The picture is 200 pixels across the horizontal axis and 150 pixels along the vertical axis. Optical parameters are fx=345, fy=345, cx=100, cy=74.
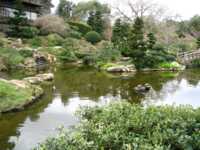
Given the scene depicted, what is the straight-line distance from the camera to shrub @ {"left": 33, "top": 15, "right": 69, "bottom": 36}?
4269cm

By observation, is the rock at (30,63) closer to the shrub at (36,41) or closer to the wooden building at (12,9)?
the shrub at (36,41)

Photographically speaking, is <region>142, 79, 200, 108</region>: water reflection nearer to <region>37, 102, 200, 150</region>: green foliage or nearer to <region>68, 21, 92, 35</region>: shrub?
<region>37, 102, 200, 150</region>: green foliage

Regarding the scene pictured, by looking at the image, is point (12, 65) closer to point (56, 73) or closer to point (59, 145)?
point (56, 73)

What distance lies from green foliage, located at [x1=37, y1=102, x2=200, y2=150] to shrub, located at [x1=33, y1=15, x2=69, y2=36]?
118ft

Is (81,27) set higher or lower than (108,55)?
higher

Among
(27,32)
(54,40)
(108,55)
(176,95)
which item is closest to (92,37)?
(54,40)

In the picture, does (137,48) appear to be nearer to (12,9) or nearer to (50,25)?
(50,25)

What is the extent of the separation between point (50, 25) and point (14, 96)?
2810 cm

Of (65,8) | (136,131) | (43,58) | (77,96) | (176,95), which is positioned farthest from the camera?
(65,8)

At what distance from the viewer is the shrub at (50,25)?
42688 mm

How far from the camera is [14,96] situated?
15758 millimetres

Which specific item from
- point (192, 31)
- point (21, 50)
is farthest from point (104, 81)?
point (192, 31)

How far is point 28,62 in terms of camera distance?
31094 mm

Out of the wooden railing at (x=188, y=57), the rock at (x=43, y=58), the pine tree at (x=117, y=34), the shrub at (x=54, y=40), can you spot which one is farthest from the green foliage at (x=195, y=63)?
the shrub at (x=54, y=40)
